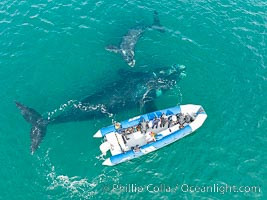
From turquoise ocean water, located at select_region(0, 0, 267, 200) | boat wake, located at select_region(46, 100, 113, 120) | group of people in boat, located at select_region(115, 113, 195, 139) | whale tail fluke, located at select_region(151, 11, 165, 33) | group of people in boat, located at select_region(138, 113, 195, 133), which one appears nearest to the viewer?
turquoise ocean water, located at select_region(0, 0, 267, 200)

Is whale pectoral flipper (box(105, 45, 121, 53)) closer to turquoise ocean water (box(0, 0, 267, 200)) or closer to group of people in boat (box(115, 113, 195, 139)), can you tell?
turquoise ocean water (box(0, 0, 267, 200))

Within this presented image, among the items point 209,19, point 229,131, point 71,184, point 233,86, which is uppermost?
point 209,19

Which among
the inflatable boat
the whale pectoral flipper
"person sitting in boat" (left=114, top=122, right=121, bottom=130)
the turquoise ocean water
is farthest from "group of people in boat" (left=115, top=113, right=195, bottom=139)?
the whale pectoral flipper

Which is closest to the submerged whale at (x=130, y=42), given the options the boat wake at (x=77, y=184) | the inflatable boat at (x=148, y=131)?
the inflatable boat at (x=148, y=131)

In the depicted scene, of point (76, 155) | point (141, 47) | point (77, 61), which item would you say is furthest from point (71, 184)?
point (141, 47)

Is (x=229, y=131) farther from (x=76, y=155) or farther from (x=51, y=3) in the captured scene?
(x=51, y=3)

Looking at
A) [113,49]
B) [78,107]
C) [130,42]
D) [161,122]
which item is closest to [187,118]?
[161,122]

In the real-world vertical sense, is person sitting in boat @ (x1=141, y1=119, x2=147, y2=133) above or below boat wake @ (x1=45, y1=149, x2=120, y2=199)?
above
